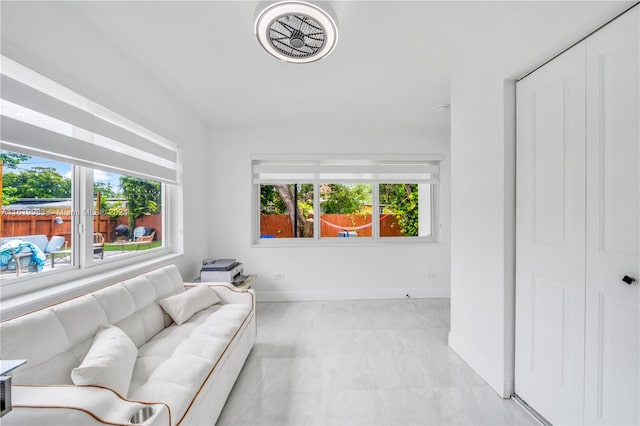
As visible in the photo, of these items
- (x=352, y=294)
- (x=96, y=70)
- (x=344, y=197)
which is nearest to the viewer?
(x=96, y=70)

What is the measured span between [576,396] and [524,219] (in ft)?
3.23

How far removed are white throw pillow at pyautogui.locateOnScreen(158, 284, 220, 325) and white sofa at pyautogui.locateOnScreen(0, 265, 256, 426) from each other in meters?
0.05

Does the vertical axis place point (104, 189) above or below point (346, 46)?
below

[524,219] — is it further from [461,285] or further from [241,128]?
[241,128]

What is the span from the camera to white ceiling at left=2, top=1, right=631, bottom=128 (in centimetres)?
149

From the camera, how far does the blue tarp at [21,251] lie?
1373 mm

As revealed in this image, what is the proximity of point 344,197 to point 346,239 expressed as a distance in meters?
0.63

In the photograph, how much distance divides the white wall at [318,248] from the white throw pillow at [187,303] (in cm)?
143

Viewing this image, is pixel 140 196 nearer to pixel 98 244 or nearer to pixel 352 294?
pixel 98 244

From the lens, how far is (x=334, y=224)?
3.85 m

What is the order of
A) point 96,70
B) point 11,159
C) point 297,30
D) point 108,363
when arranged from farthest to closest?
point 96,70 < point 297,30 < point 11,159 < point 108,363

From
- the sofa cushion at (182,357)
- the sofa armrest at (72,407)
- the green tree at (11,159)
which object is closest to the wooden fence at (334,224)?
the sofa cushion at (182,357)

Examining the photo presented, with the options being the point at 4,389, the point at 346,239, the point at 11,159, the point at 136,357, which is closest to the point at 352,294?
the point at 346,239

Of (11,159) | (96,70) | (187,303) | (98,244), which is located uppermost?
(96,70)
